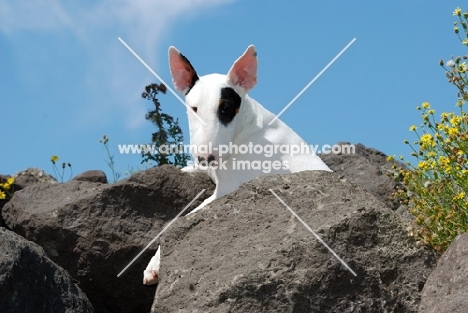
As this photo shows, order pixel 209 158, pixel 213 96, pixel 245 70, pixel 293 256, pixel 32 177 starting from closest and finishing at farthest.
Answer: pixel 293 256 < pixel 209 158 < pixel 213 96 < pixel 245 70 < pixel 32 177

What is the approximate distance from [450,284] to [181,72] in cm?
379

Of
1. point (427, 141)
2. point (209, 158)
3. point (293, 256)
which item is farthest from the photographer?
point (209, 158)

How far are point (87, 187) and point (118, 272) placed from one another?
45.9 inches

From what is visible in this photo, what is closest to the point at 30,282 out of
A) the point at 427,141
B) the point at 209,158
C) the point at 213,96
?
the point at 209,158

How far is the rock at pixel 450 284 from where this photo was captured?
6.03 m

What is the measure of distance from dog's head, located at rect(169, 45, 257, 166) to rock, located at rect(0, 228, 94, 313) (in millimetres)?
2012

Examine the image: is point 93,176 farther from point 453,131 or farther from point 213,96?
point 453,131

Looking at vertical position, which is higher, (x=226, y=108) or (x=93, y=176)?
(x=93, y=176)

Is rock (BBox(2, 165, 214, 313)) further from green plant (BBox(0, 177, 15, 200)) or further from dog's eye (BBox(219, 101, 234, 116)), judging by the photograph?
green plant (BBox(0, 177, 15, 200))

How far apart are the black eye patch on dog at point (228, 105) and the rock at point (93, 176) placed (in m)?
4.59

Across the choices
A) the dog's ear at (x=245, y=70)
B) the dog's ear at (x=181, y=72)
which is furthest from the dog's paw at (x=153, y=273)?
the dog's ear at (x=245, y=70)

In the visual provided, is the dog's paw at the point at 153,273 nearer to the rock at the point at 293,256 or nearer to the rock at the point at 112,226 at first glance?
the rock at the point at 293,256

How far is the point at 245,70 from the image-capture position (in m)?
Answer: 8.70

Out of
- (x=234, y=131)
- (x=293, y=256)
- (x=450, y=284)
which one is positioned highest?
(x=234, y=131)
